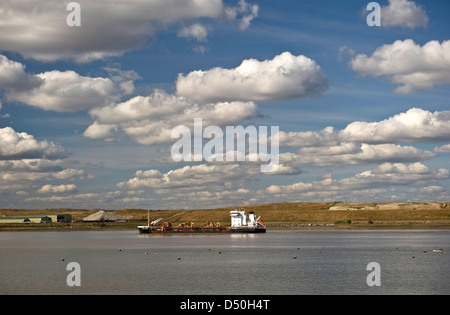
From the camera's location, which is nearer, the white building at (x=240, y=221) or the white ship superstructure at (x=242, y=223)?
the white ship superstructure at (x=242, y=223)

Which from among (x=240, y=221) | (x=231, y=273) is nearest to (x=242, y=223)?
(x=240, y=221)

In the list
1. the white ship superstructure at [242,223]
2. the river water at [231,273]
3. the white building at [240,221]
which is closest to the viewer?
the river water at [231,273]

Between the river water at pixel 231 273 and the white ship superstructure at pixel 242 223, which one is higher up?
the white ship superstructure at pixel 242 223

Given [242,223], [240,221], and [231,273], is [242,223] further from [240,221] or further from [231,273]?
[231,273]

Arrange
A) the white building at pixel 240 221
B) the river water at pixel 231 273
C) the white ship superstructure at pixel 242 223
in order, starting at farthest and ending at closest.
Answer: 1. the white building at pixel 240 221
2. the white ship superstructure at pixel 242 223
3. the river water at pixel 231 273

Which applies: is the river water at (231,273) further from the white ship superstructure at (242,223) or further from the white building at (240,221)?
the white building at (240,221)

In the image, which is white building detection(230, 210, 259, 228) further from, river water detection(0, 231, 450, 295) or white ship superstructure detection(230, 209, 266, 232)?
river water detection(0, 231, 450, 295)

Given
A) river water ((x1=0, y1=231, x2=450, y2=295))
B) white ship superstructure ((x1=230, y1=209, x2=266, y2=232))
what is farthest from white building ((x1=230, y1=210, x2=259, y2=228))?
Result: river water ((x1=0, y1=231, x2=450, y2=295))

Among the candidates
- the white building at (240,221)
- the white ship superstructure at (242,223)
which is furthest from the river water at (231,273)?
the white building at (240,221)
